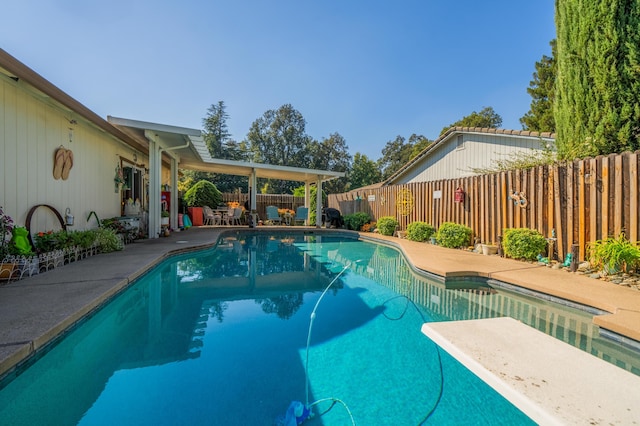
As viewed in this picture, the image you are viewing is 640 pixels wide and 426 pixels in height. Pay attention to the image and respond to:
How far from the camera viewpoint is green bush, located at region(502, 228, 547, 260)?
5.31 metres

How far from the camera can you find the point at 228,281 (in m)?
4.81

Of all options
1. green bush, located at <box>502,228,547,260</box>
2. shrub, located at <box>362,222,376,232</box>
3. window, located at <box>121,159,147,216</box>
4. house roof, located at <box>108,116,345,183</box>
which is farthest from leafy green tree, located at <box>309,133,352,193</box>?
green bush, located at <box>502,228,547,260</box>

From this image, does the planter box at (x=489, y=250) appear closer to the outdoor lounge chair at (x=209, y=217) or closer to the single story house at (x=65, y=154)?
the single story house at (x=65, y=154)

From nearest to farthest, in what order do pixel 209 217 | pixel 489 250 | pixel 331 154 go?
pixel 489 250 → pixel 209 217 → pixel 331 154

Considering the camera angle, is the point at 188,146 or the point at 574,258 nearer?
the point at 574,258

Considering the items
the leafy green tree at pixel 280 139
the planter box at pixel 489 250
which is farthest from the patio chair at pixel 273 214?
the leafy green tree at pixel 280 139

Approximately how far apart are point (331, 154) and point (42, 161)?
86.0 ft

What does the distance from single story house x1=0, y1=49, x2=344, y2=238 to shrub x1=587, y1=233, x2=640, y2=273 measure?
765cm

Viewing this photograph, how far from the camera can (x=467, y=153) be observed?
1178cm

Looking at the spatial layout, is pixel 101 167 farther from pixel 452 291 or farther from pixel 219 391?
pixel 452 291

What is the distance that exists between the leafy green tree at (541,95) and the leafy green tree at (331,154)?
16.3 m

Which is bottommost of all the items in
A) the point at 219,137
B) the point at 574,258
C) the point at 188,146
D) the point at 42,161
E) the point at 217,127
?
the point at 574,258

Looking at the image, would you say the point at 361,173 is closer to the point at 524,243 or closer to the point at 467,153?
the point at 467,153

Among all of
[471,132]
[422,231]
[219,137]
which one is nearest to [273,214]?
[422,231]
